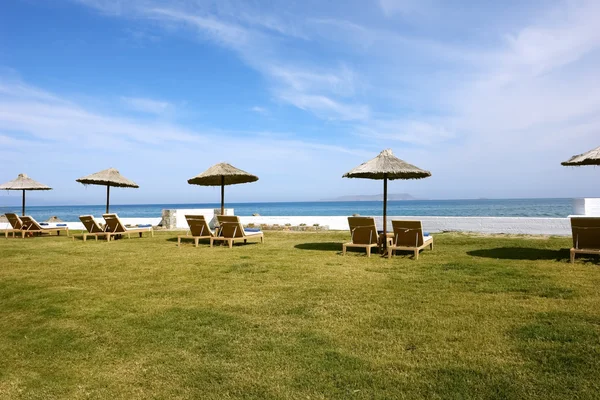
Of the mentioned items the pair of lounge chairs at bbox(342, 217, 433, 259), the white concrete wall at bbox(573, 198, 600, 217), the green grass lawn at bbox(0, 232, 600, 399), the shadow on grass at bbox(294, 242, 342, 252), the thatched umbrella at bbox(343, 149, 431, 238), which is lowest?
the green grass lawn at bbox(0, 232, 600, 399)

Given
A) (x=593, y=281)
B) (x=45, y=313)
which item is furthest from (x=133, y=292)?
(x=593, y=281)

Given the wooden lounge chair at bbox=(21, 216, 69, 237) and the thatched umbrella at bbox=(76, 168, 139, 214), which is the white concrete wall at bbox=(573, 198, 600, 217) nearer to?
the thatched umbrella at bbox=(76, 168, 139, 214)

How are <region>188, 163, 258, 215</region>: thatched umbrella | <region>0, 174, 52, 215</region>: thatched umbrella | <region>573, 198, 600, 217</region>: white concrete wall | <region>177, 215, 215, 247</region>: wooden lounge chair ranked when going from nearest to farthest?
1. <region>177, 215, 215, 247</region>: wooden lounge chair
2. <region>188, 163, 258, 215</region>: thatched umbrella
3. <region>573, 198, 600, 217</region>: white concrete wall
4. <region>0, 174, 52, 215</region>: thatched umbrella

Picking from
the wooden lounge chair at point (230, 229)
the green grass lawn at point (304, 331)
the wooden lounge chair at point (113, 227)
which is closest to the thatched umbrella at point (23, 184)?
the wooden lounge chair at point (113, 227)

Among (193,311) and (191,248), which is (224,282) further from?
(191,248)

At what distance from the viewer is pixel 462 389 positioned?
8.72 feet

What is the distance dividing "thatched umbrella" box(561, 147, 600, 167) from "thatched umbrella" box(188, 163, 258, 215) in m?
7.59

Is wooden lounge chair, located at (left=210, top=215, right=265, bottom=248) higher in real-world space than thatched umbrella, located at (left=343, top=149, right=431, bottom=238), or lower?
lower

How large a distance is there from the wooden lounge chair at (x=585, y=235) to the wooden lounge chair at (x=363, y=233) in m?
3.32

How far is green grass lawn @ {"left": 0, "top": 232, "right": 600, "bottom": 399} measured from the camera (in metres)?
2.78

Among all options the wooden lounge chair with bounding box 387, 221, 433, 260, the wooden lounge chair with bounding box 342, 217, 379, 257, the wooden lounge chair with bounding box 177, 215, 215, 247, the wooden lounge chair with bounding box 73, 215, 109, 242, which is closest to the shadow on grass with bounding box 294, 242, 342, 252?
the wooden lounge chair with bounding box 342, 217, 379, 257

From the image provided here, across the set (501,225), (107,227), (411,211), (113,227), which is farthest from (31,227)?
(411,211)

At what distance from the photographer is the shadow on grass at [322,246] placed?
9611mm

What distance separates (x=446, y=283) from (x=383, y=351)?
8.61 feet
